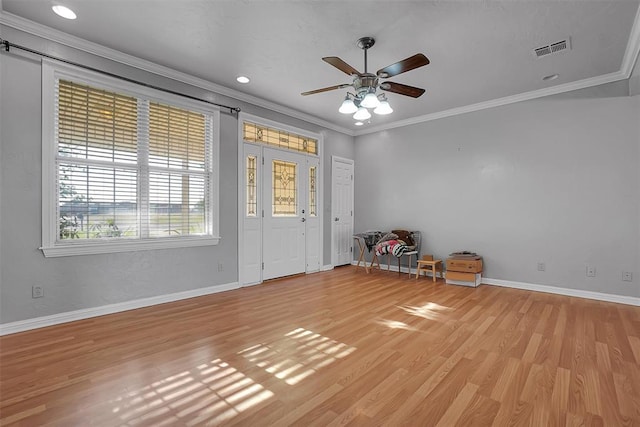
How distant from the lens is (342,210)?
6535 millimetres

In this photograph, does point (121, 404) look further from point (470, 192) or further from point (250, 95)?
point (470, 192)

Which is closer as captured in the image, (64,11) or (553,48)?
(64,11)

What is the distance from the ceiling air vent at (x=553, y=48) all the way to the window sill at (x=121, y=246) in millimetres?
4477

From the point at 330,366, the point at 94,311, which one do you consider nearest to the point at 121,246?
the point at 94,311

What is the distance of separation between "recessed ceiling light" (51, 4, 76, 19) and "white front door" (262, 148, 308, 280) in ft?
9.02

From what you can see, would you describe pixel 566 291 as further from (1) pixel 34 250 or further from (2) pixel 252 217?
(1) pixel 34 250

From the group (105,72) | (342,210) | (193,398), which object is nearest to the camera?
(193,398)

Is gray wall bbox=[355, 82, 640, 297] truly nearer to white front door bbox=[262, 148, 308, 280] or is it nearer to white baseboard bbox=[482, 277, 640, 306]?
white baseboard bbox=[482, 277, 640, 306]

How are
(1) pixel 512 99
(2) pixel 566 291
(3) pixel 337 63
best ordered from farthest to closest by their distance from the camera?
(1) pixel 512 99 < (2) pixel 566 291 < (3) pixel 337 63

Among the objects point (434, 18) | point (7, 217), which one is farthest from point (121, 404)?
point (434, 18)

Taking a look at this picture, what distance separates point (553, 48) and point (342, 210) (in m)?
4.17

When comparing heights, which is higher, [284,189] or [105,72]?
[105,72]

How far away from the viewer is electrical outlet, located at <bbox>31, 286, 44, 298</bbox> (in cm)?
297

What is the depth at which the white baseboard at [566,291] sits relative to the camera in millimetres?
3910
